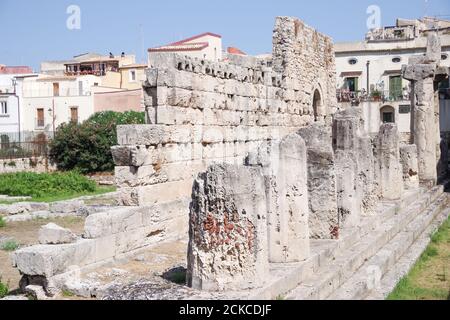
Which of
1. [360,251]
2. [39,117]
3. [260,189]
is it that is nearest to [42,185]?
[360,251]

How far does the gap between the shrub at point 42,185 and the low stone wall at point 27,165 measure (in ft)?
11.1

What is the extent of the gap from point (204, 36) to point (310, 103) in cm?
1976

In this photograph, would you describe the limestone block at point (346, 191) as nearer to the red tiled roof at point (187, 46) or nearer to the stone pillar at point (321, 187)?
the stone pillar at point (321, 187)

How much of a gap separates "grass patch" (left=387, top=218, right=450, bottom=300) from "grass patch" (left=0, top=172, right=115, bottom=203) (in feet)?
43.6

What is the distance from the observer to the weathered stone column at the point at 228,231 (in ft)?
20.6

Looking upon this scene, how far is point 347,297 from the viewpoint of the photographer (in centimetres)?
724

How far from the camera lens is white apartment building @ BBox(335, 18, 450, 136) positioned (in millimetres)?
41375

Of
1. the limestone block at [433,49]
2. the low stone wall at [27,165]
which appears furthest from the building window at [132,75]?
the limestone block at [433,49]

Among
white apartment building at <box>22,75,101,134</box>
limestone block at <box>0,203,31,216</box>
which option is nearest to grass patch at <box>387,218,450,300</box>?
limestone block at <box>0,203,31,216</box>

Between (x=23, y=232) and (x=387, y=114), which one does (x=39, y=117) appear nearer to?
(x=387, y=114)

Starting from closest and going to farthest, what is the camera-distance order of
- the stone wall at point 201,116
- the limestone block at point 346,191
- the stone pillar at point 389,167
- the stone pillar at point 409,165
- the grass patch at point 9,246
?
the limestone block at point 346,191 < the stone wall at point 201,116 < the grass patch at point 9,246 < the stone pillar at point 389,167 < the stone pillar at point 409,165

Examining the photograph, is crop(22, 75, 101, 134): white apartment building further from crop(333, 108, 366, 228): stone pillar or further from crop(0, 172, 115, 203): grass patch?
crop(333, 108, 366, 228): stone pillar

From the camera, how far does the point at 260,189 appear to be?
6.50m

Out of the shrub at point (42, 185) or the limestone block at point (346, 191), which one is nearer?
the limestone block at point (346, 191)
